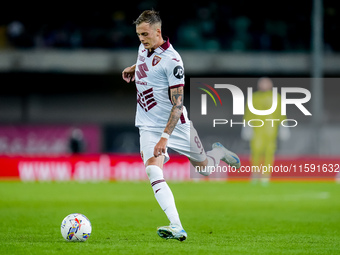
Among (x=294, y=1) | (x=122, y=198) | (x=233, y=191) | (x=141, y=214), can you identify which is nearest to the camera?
(x=141, y=214)

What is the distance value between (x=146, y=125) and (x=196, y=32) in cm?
2092

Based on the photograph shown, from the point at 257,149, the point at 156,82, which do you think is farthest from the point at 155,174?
the point at 257,149

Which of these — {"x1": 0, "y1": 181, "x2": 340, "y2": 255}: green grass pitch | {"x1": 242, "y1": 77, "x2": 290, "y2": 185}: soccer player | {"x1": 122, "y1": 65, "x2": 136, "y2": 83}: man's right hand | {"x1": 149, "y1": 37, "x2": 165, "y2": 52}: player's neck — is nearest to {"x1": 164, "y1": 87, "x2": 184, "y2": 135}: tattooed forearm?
{"x1": 149, "y1": 37, "x2": 165, "y2": 52}: player's neck

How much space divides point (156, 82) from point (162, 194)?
1332mm

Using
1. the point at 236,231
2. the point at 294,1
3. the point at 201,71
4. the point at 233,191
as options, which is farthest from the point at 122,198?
the point at 294,1

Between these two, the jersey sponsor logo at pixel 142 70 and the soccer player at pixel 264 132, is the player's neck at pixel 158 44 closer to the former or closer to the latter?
the jersey sponsor logo at pixel 142 70

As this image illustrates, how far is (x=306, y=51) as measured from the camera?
2922 cm

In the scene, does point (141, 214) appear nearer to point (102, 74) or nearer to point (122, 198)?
point (122, 198)

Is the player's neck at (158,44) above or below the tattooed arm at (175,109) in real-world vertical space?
above

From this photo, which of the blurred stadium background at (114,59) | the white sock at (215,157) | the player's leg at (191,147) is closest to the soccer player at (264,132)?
the blurred stadium background at (114,59)

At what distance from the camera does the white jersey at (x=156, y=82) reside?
8242 mm

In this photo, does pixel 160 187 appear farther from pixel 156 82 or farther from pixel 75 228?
pixel 156 82

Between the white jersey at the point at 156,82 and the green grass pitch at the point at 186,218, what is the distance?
148cm

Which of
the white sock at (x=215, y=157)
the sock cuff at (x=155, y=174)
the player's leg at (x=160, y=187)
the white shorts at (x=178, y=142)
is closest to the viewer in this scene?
the player's leg at (x=160, y=187)
